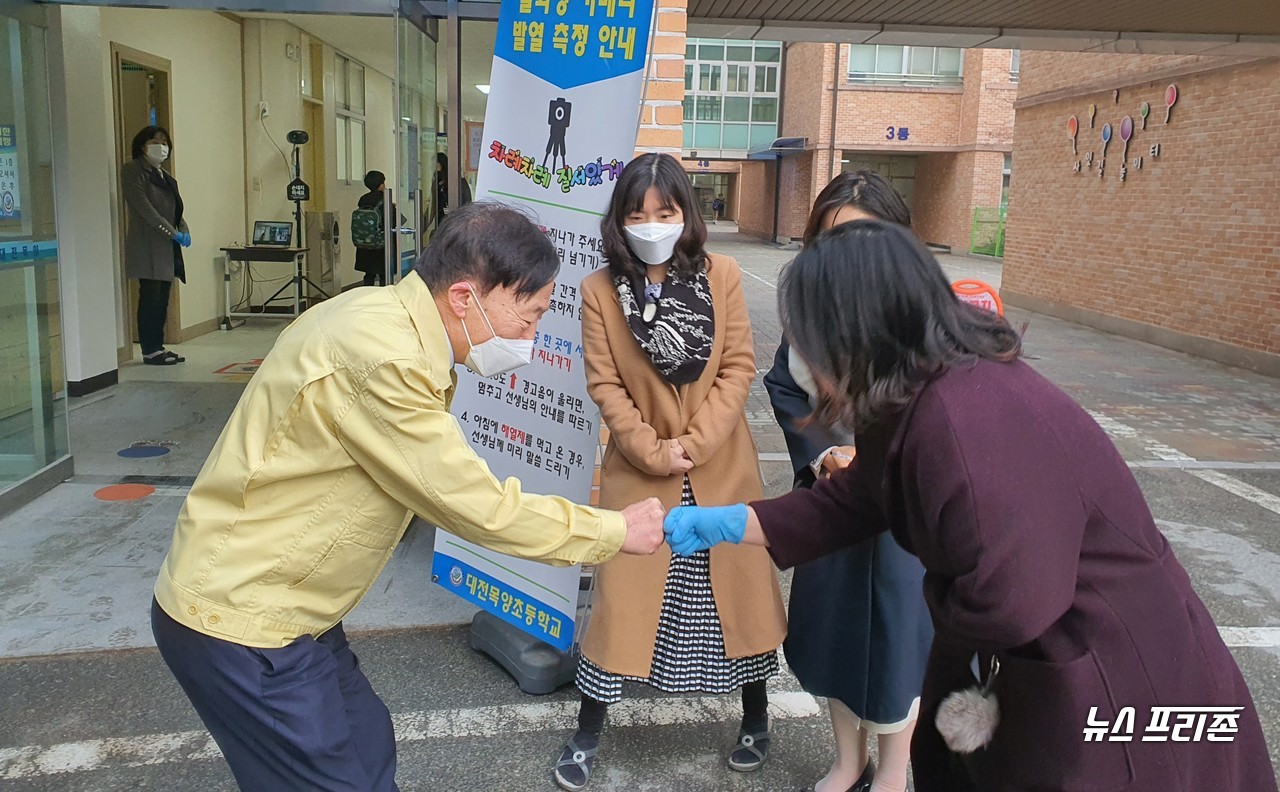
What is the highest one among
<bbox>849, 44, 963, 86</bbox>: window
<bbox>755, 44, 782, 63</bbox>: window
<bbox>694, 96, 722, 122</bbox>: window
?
<bbox>755, 44, 782, 63</bbox>: window

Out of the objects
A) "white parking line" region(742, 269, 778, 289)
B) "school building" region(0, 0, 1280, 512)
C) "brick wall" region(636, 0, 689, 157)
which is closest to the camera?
"brick wall" region(636, 0, 689, 157)

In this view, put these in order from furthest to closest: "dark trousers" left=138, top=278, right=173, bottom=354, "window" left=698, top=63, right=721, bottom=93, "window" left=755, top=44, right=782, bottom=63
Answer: "window" left=698, top=63, right=721, bottom=93 < "window" left=755, top=44, right=782, bottom=63 < "dark trousers" left=138, top=278, right=173, bottom=354

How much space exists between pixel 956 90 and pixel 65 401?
1049 inches

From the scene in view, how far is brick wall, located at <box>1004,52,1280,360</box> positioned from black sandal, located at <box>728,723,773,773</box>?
8.88 meters

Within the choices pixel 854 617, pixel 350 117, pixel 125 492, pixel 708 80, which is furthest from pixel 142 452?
pixel 708 80

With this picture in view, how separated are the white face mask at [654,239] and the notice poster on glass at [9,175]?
3591 millimetres

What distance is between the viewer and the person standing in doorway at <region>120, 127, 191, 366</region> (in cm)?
785

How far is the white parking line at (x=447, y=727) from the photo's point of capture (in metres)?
2.82

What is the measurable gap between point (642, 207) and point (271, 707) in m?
1.53

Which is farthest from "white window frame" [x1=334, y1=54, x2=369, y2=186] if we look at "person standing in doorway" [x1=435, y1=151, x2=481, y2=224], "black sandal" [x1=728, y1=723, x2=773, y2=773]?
"black sandal" [x1=728, y1=723, x2=773, y2=773]

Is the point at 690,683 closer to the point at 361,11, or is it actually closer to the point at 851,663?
the point at 851,663

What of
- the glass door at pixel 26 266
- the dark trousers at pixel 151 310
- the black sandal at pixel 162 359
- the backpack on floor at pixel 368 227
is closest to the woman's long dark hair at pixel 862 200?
the glass door at pixel 26 266

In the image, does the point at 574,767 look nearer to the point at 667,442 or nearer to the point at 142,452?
the point at 667,442

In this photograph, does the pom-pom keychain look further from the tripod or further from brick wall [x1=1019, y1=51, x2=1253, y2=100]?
brick wall [x1=1019, y1=51, x2=1253, y2=100]
